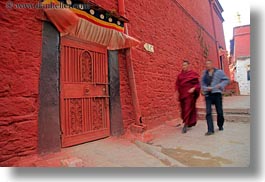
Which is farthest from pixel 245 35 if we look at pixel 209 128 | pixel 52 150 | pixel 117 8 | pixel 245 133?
pixel 52 150

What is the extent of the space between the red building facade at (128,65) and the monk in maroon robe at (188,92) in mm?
421

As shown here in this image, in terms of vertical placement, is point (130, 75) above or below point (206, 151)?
above

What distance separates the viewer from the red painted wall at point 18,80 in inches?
56.0

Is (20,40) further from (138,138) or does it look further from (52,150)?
(138,138)

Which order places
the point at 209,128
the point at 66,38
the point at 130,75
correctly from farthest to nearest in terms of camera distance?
the point at 130,75 → the point at 209,128 → the point at 66,38

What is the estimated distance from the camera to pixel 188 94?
2459mm

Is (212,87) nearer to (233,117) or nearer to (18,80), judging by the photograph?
(233,117)

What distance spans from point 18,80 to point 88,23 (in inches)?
32.6

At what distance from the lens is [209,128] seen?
2.33 metres

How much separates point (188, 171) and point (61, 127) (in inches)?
43.5

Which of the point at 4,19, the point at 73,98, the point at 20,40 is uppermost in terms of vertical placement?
the point at 4,19

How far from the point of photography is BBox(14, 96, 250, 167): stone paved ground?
1.58m

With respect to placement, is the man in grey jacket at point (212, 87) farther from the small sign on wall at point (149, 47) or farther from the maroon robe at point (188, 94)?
the small sign on wall at point (149, 47)

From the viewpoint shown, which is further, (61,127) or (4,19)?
(61,127)
